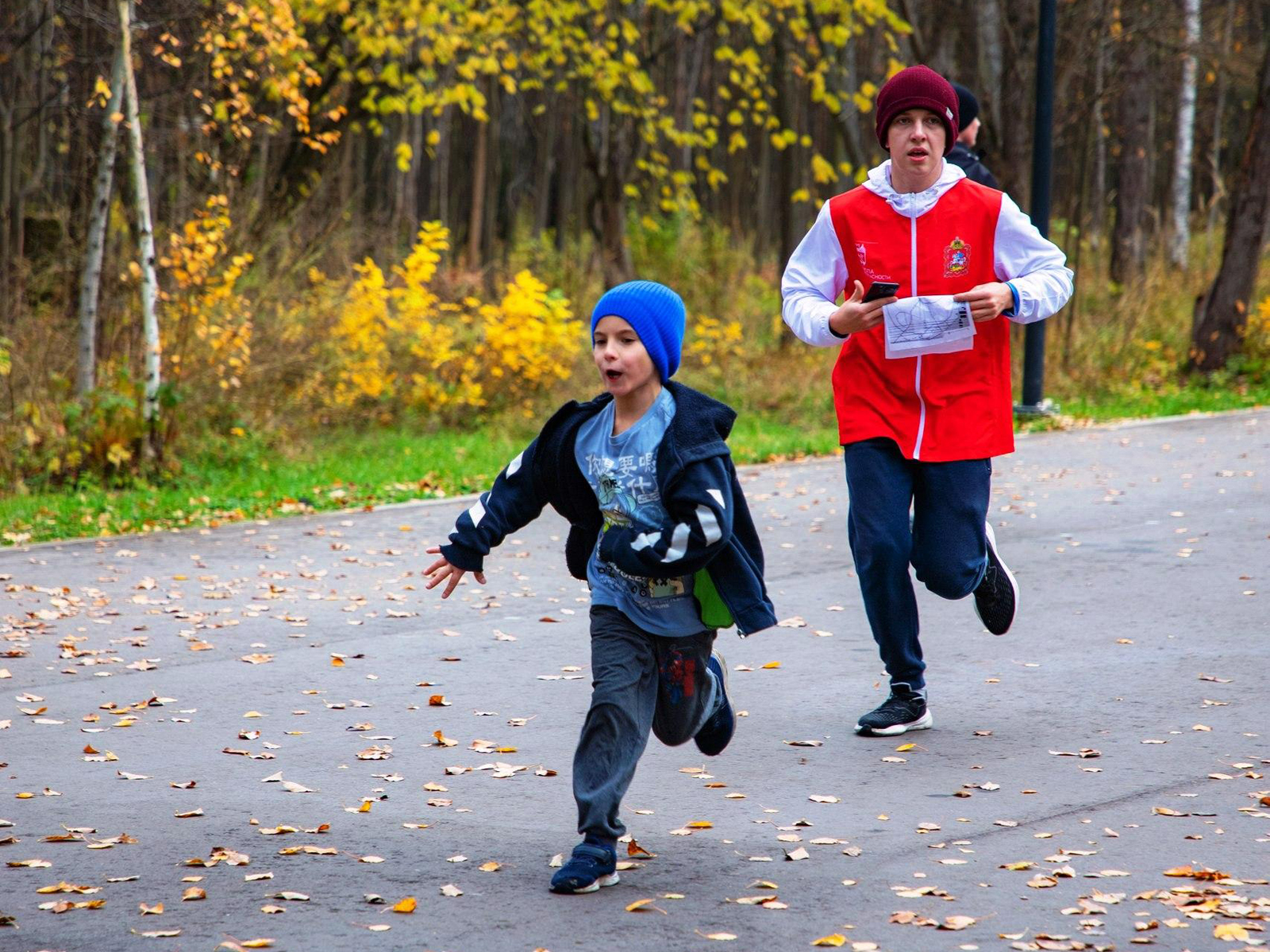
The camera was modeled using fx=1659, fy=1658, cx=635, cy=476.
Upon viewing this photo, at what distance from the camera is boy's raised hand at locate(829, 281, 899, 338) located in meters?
5.17

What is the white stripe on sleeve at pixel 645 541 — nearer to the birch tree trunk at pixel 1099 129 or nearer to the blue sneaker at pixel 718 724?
the blue sneaker at pixel 718 724

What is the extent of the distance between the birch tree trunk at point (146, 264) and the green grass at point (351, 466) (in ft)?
1.59

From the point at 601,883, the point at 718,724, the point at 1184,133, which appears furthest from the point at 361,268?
the point at 1184,133

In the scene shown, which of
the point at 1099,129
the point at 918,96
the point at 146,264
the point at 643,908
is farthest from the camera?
the point at 1099,129

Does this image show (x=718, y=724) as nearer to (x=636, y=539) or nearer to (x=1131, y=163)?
(x=636, y=539)

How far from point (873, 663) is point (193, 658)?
113 inches

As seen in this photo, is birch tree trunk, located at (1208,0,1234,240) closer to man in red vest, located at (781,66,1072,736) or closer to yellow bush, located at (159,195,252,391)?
yellow bush, located at (159,195,252,391)

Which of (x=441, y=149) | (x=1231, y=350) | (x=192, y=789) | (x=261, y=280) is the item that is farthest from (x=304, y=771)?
(x=441, y=149)

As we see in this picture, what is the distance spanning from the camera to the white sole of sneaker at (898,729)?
18.4 ft

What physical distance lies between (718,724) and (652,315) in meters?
1.15

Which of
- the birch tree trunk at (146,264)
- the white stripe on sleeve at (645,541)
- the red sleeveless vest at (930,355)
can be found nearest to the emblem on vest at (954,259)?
the red sleeveless vest at (930,355)

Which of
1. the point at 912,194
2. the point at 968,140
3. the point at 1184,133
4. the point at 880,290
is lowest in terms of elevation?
the point at 880,290

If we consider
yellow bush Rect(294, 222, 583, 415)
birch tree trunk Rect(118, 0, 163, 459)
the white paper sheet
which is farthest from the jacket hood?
yellow bush Rect(294, 222, 583, 415)

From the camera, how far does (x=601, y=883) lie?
4145 millimetres
